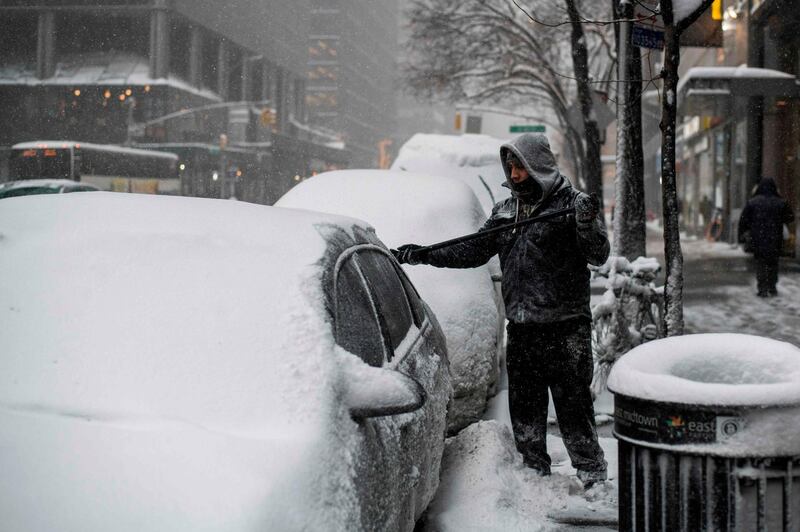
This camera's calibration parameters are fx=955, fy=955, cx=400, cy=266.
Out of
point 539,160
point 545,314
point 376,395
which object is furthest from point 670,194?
point 376,395

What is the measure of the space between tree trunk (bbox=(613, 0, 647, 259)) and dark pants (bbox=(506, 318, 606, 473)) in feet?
18.4

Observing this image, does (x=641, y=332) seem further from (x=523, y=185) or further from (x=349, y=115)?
(x=349, y=115)

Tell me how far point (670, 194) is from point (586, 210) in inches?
96.0

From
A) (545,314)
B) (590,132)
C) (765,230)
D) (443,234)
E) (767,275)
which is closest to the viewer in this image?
(545,314)

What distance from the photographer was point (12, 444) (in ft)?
8.23

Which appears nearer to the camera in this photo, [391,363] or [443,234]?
[391,363]

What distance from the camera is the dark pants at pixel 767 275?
546 inches

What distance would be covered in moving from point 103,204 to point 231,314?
884mm

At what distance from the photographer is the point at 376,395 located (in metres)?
2.82

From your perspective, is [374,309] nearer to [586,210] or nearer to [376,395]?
[376,395]

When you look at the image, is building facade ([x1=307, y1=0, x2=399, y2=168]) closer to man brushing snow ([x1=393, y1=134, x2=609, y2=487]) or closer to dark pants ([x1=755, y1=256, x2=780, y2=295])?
dark pants ([x1=755, y1=256, x2=780, y2=295])

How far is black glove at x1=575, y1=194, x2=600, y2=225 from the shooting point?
15.1 ft

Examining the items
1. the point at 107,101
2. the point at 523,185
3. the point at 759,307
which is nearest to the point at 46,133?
the point at 107,101

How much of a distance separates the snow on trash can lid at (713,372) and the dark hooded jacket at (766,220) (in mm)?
10864
